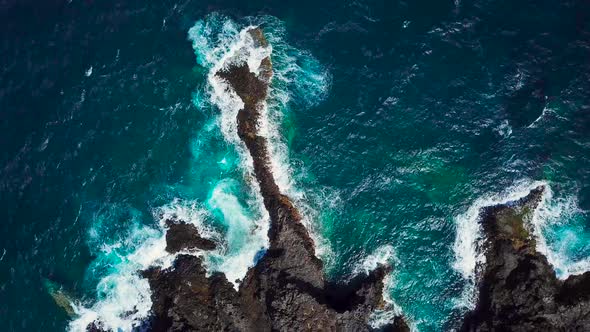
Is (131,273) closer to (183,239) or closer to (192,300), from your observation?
(183,239)

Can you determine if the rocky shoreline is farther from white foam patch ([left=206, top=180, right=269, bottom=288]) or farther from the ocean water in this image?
the ocean water

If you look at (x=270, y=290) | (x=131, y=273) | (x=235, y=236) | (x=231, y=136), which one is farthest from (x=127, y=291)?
(x=231, y=136)

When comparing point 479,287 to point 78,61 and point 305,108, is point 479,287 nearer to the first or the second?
point 305,108

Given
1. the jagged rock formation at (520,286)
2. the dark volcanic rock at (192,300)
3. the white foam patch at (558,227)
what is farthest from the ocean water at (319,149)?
the dark volcanic rock at (192,300)

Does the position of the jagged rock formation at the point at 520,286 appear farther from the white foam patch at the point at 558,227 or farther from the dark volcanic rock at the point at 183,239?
the dark volcanic rock at the point at 183,239

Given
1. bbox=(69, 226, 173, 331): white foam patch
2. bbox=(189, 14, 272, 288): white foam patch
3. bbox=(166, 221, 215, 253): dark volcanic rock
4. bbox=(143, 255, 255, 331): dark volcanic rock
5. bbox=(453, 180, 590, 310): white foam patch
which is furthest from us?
bbox=(166, 221, 215, 253): dark volcanic rock

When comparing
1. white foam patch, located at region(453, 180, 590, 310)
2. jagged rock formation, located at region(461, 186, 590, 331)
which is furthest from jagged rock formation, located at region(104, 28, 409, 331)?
jagged rock formation, located at region(461, 186, 590, 331)

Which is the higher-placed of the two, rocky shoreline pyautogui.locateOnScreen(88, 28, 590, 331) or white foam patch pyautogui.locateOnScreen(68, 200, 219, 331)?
white foam patch pyautogui.locateOnScreen(68, 200, 219, 331)
